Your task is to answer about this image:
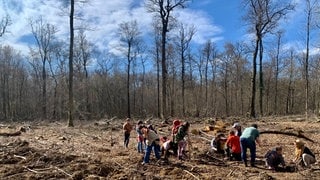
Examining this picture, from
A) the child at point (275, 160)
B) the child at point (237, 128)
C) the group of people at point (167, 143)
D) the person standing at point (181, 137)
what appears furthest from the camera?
the child at point (237, 128)

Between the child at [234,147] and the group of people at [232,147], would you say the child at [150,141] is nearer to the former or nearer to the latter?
the group of people at [232,147]

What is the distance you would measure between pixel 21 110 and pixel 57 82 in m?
11.4

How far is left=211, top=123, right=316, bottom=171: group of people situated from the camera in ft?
41.3

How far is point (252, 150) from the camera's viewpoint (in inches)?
522

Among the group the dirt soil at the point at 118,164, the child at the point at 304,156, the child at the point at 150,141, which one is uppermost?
the child at the point at 150,141

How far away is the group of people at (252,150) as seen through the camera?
12.6m

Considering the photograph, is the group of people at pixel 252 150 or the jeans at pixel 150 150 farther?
the jeans at pixel 150 150

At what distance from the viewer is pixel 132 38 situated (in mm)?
54438

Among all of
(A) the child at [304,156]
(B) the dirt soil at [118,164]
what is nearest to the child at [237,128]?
(B) the dirt soil at [118,164]

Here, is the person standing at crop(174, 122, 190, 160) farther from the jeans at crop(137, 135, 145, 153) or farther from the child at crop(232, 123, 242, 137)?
the child at crop(232, 123, 242, 137)

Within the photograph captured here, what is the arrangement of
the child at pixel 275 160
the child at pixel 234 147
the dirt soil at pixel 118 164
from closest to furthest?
the dirt soil at pixel 118 164
the child at pixel 275 160
the child at pixel 234 147

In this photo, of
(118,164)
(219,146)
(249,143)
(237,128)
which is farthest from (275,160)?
→ (118,164)

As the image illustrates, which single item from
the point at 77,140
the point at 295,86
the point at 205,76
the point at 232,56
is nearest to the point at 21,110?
the point at 205,76

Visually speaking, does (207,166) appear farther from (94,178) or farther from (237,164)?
(94,178)
